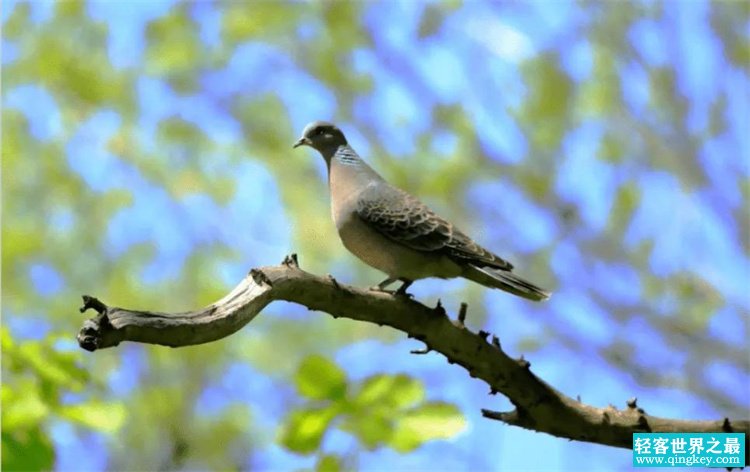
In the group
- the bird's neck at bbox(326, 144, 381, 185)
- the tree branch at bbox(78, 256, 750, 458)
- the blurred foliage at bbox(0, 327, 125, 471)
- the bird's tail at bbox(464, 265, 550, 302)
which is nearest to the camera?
the tree branch at bbox(78, 256, 750, 458)

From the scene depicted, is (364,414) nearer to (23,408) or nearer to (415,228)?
(23,408)

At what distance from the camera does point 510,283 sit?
2.81 metres

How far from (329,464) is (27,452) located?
65cm

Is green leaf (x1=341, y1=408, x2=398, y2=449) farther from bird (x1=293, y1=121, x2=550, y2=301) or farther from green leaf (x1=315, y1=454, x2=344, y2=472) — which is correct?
bird (x1=293, y1=121, x2=550, y2=301)

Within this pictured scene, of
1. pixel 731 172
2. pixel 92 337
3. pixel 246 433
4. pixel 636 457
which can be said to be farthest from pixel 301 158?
pixel 92 337

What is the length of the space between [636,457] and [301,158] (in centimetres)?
334

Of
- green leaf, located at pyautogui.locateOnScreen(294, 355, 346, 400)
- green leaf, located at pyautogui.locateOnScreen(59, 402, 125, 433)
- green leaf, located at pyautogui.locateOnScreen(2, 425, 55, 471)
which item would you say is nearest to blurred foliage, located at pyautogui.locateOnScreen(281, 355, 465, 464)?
green leaf, located at pyautogui.locateOnScreen(294, 355, 346, 400)

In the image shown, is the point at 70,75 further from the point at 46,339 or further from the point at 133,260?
the point at 46,339

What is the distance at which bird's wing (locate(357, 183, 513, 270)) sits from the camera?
2.88 m

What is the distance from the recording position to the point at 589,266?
15.4 ft

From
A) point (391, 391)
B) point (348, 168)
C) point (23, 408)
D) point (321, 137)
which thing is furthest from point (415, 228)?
point (23, 408)

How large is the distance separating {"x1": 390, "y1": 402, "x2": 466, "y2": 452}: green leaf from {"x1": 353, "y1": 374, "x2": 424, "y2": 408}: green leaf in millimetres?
33

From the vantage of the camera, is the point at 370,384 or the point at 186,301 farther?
the point at 186,301

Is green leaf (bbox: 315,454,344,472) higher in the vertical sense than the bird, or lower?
lower
